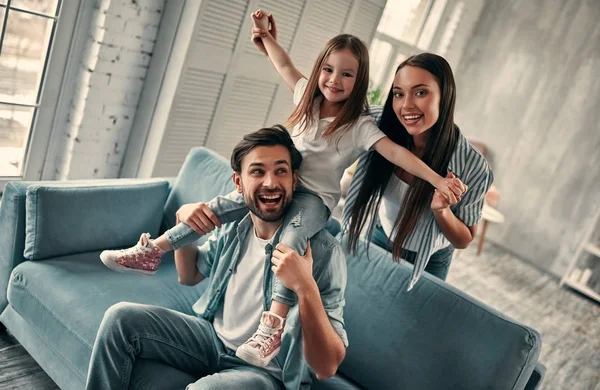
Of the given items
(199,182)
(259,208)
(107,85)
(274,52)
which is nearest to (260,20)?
(274,52)

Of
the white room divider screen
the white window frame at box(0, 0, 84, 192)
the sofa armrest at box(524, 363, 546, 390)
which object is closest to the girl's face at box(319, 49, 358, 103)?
the sofa armrest at box(524, 363, 546, 390)

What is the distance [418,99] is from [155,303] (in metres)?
1.12

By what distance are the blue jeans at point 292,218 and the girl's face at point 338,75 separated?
0.34m

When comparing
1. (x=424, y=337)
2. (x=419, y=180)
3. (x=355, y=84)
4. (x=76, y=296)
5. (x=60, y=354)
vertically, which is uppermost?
(x=355, y=84)

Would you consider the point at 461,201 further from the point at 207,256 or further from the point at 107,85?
the point at 107,85

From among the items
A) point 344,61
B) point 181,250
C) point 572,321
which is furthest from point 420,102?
point 572,321

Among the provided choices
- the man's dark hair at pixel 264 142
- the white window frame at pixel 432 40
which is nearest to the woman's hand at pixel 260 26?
the man's dark hair at pixel 264 142

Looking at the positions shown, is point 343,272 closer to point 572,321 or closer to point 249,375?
point 249,375

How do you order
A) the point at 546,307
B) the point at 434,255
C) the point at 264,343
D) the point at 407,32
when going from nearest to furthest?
the point at 264,343, the point at 434,255, the point at 546,307, the point at 407,32

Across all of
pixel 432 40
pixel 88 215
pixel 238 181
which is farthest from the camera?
pixel 432 40

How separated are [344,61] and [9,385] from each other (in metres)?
1.54

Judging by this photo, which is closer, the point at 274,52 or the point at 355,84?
the point at 355,84

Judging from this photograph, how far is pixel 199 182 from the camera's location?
7.72ft

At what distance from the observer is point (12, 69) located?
106 inches
